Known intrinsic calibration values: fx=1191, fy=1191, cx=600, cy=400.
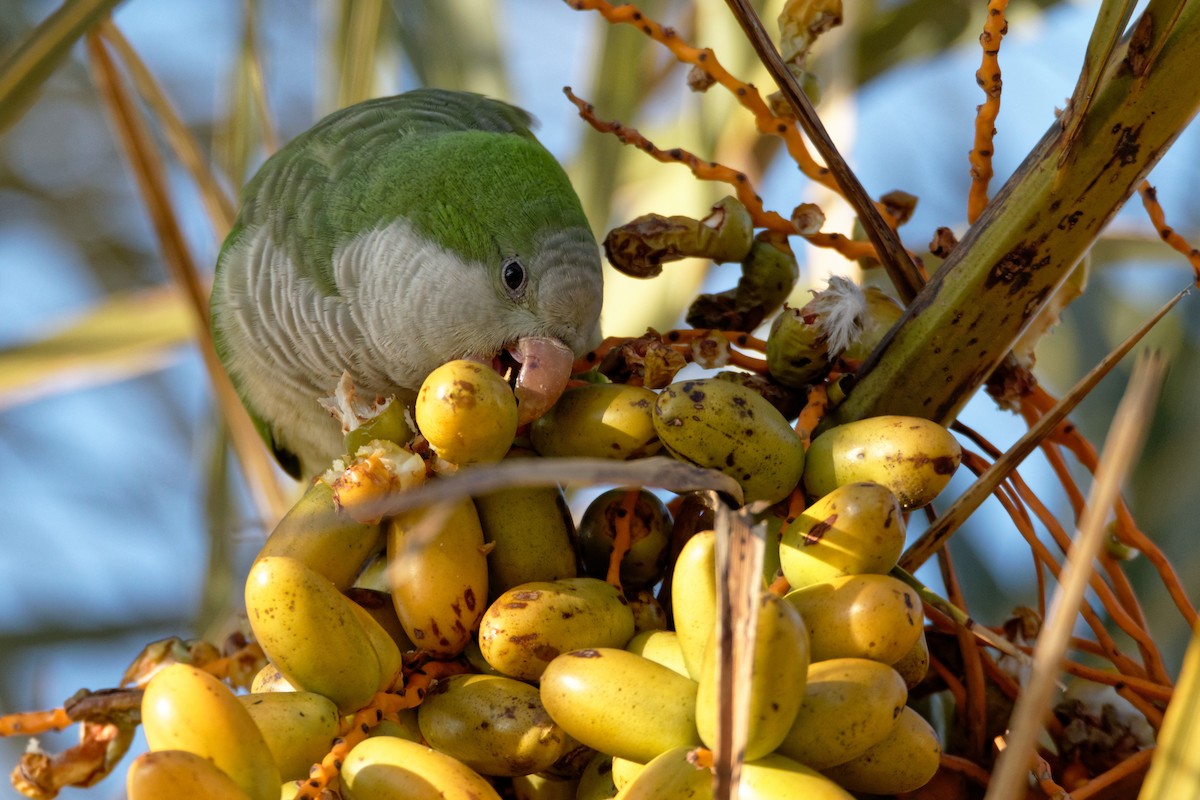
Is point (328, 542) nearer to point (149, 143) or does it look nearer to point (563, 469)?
point (563, 469)

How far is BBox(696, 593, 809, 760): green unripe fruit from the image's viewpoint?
80 cm

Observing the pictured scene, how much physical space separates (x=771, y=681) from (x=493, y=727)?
0.99 feet

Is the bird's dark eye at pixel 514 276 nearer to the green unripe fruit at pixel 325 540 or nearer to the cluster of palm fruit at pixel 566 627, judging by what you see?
the cluster of palm fruit at pixel 566 627

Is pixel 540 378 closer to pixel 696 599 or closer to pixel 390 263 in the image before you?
pixel 696 599

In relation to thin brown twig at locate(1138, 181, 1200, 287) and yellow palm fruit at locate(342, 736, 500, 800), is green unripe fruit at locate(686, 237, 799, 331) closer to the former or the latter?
thin brown twig at locate(1138, 181, 1200, 287)

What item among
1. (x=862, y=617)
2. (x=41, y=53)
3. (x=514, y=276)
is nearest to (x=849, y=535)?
(x=862, y=617)

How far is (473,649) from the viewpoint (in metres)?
1.12

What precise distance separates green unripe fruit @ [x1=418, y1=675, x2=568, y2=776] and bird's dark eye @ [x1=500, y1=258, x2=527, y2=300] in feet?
3.31

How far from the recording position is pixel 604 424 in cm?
114

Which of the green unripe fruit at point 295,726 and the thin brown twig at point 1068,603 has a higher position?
the thin brown twig at point 1068,603

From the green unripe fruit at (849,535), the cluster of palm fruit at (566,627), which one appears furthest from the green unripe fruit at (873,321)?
the green unripe fruit at (849,535)

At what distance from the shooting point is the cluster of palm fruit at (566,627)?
0.85 metres

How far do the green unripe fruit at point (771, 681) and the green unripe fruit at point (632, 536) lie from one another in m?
0.32

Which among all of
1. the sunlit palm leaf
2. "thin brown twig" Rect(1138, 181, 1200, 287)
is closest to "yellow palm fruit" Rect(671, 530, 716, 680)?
"thin brown twig" Rect(1138, 181, 1200, 287)
